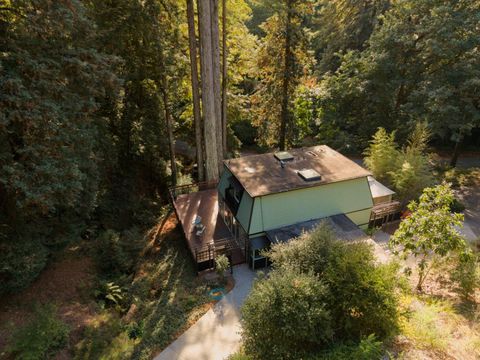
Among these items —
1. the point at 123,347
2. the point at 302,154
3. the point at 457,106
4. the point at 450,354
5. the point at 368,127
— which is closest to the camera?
the point at 450,354

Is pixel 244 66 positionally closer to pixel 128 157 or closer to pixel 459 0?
pixel 128 157

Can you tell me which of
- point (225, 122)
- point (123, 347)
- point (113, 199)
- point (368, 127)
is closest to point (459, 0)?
point (368, 127)

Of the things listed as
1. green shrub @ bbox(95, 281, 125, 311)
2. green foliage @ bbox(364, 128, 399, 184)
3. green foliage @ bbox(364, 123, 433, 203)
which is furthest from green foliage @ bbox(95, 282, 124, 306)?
green foliage @ bbox(364, 128, 399, 184)

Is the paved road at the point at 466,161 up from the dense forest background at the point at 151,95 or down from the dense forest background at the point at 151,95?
down

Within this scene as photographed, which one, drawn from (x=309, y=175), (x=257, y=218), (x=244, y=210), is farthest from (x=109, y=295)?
(x=309, y=175)

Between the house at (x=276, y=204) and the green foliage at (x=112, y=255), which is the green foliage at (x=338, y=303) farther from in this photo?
the green foliage at (x=112, y=255)

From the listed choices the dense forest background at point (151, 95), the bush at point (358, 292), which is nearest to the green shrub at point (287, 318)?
the bush at point (358, 292)

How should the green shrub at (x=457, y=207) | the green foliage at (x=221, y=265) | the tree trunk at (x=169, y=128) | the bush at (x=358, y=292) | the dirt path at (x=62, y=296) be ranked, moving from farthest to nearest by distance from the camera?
the tree trunk at (x=169, y=128), the green shrub at (x=457, y=207), the green foliage at (x=221, y=265), the dirt path at (x=62, y=296), the bush at (x=358, y=292)
